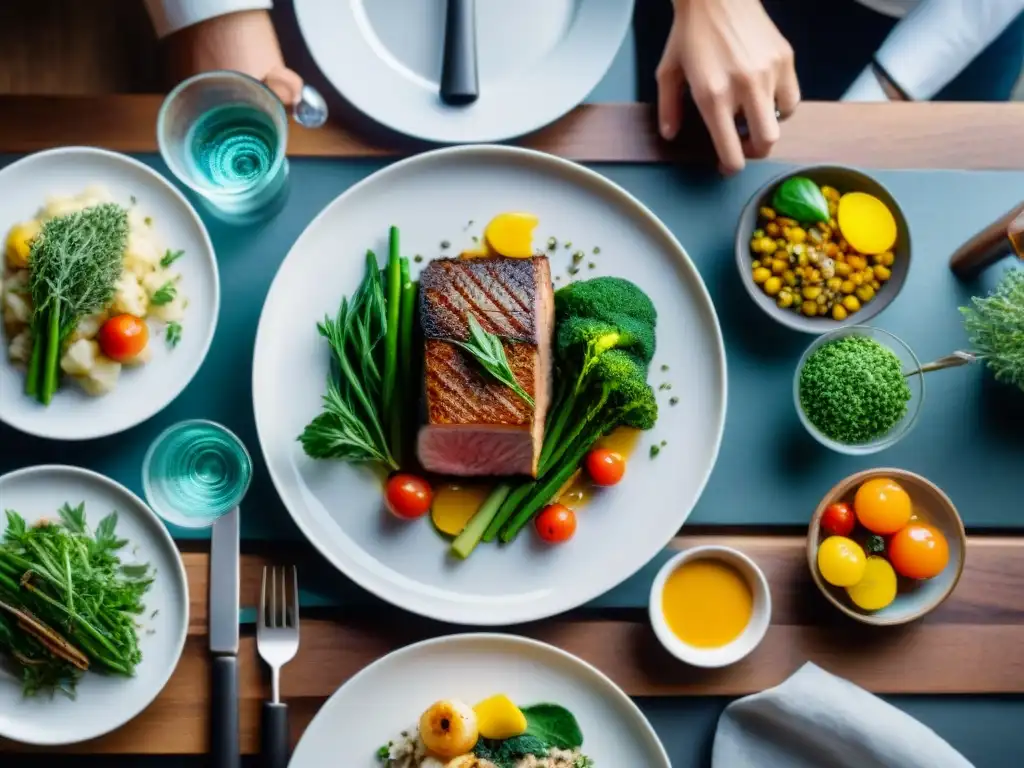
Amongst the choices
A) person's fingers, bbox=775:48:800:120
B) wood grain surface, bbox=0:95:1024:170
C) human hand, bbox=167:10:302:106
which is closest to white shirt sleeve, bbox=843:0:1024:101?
wood grain surface, bbox=0:95:1024:170

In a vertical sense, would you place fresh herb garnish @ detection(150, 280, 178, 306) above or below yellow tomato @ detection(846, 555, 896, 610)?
above

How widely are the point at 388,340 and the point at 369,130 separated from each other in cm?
43

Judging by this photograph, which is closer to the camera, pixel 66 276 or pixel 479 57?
pixel 66 276

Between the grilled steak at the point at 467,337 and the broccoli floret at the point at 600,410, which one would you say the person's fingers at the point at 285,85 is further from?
the broccoli floret at the point at 600,410

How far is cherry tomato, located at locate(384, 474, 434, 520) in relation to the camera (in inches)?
67.3

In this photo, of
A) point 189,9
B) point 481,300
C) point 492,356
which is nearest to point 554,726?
point 492,356

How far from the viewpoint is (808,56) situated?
2158mm

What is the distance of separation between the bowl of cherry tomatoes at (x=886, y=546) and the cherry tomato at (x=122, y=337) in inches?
49.7

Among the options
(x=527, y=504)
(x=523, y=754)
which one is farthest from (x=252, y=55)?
(x=523, y=754)

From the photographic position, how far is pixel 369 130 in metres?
1.83

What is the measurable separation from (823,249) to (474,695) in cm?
106

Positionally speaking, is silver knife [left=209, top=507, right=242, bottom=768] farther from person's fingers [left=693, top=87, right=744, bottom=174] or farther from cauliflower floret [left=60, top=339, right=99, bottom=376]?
person's fingers [left=693, top=87, right=744, bottom=174]

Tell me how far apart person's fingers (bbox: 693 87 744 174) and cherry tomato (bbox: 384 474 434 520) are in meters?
0.84

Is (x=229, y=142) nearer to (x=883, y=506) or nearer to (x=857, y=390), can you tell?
(x=857, y=390)
